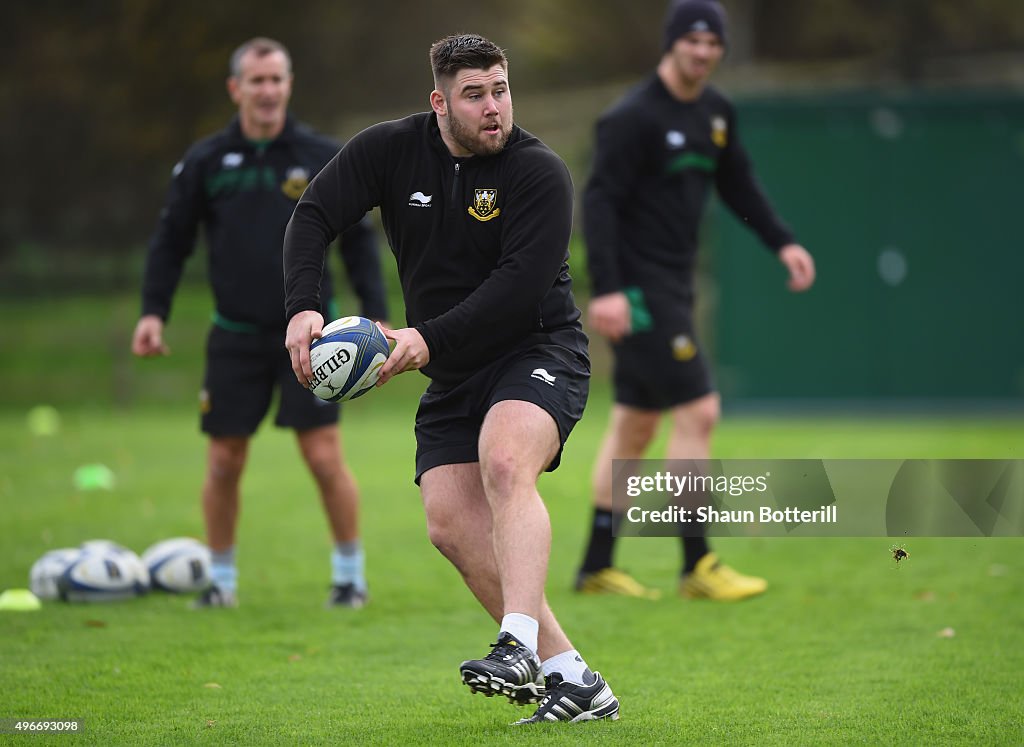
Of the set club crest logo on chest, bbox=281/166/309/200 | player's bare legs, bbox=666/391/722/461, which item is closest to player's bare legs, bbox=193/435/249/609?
club crest logo on chest, bbox=281/166/309/200

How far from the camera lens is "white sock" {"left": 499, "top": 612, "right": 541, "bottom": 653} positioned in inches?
182

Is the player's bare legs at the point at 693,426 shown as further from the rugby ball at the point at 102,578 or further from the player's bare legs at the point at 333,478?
the rugby ball at the point at 102,578

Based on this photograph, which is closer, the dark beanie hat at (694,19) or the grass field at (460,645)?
the grass field at (460,645)

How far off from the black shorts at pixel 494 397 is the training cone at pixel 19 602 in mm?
3009

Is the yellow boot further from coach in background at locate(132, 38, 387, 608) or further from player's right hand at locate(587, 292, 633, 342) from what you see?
coach in background at locate(132, 38, 387, 608)

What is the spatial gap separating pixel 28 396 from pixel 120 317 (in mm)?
1573

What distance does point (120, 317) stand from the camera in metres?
20.2

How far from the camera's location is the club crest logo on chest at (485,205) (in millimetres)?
5008

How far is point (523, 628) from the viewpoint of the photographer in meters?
4.66

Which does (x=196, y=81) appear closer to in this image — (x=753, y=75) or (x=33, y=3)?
(x=33, y=3)

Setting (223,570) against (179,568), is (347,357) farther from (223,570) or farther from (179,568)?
(179,568)

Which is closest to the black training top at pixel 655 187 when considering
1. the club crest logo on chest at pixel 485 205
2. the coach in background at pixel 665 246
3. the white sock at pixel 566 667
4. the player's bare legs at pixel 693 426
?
the coach in background at pixel 665 246

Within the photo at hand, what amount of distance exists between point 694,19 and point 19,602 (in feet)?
14.3
